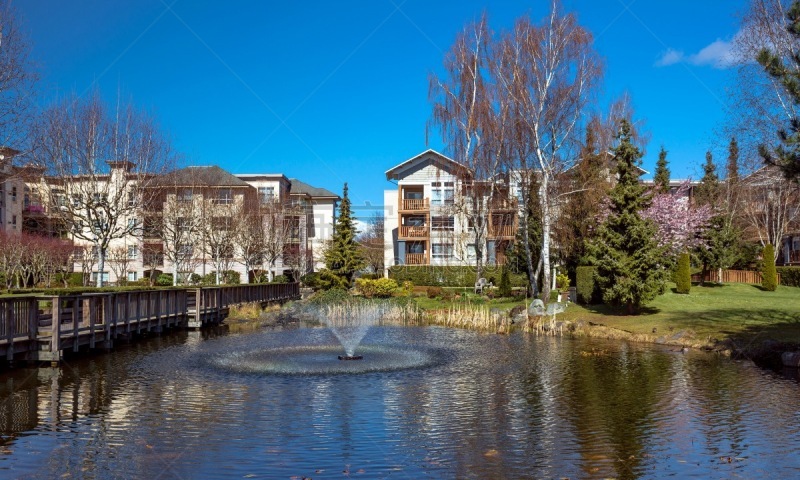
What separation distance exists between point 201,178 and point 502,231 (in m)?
26.9

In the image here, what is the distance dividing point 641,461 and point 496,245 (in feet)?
151

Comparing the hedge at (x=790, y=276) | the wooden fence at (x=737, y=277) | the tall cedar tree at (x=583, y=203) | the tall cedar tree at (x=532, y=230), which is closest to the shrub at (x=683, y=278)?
the tall cedar tree at (x=583, y=203)

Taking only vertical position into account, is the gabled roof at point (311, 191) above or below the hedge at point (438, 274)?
above

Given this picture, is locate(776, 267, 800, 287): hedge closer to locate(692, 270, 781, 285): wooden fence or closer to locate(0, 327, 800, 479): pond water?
locate(692, 270, 781, 285): wooden fence

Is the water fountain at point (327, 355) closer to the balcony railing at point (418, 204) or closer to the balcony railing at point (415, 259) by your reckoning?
the balcony railing at point (415, 259)

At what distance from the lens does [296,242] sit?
6944 centimetres

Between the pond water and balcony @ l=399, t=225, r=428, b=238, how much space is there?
42.9 m

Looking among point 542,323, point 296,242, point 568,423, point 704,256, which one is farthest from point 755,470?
point 296,242

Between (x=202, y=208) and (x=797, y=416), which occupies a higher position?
(x=202, y=208)

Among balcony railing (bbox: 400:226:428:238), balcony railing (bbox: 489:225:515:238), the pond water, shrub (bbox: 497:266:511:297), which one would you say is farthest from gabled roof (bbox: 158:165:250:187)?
the pond water

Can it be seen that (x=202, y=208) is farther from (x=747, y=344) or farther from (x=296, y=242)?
(x=747, y=344)

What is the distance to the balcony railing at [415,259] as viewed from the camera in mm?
63781

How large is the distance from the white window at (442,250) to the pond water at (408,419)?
139 ft

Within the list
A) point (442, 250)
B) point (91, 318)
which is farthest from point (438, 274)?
point (91, 318)
